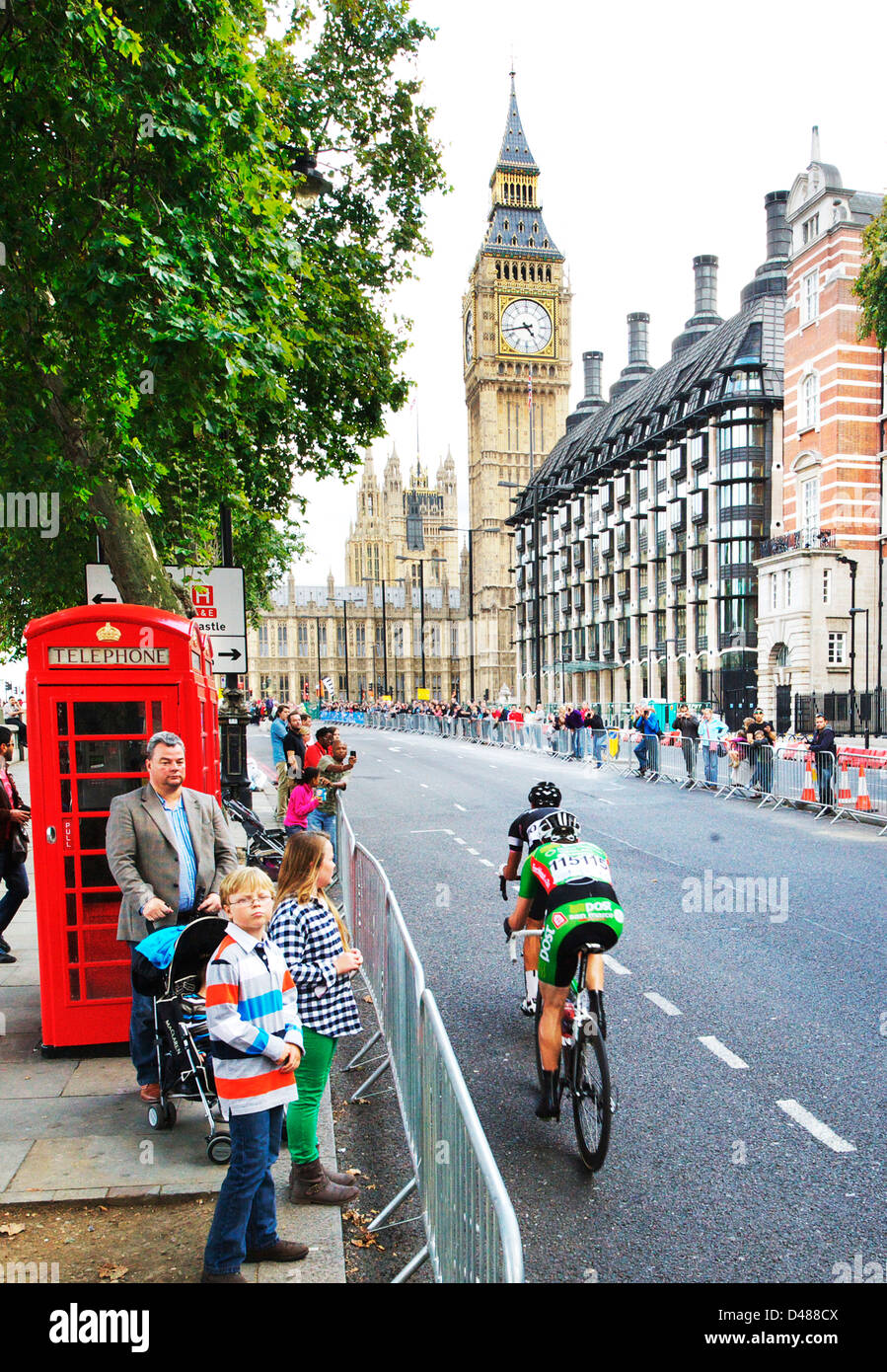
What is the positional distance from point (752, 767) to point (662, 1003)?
12766 mm

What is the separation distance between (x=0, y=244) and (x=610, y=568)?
2695 inches

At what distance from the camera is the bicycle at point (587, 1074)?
4.52 metres

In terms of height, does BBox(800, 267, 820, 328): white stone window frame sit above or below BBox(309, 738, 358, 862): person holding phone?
above

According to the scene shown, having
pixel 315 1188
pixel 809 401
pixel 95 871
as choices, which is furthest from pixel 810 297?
pixel 315 1188

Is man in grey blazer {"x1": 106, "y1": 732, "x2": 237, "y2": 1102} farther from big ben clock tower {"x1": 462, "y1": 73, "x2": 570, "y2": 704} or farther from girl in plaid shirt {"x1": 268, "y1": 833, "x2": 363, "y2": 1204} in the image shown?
big ben clock tower {"x1": 462, "y1": 73, "x2": 570, "y2": 704}

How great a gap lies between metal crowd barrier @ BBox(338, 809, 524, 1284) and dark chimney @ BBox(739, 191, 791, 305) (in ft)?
219

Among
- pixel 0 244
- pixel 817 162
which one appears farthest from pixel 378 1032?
pixel 817 162

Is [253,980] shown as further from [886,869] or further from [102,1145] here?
[886,869]

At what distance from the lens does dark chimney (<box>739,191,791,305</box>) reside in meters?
64.0

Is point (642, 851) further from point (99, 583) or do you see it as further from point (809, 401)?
point (809, 401)

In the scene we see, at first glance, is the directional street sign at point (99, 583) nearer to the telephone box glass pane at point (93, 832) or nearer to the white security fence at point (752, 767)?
the telephone box glass pane at point (93, 832)

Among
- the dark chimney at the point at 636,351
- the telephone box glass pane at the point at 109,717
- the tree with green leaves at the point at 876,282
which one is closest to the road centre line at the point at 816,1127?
the telephone box glass pane at the point at 109,717

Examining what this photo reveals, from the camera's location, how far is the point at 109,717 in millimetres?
6191

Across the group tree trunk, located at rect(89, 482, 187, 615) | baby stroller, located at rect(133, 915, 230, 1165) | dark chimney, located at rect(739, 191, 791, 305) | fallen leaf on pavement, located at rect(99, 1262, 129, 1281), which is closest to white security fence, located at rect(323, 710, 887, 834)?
tree trunk, located at rect(89, 482, 187, 615)
